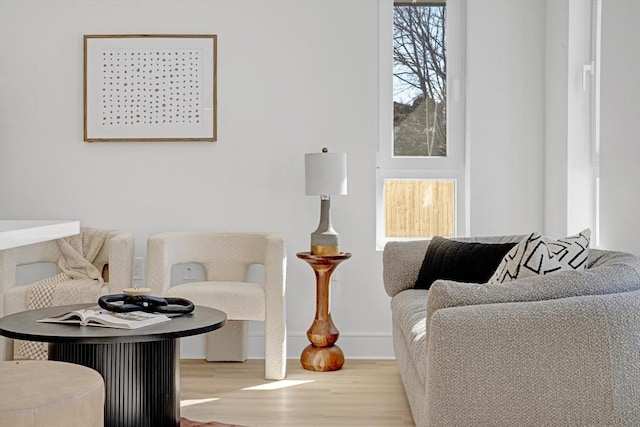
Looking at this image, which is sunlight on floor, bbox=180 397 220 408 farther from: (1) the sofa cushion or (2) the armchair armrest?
(1) the sofa cushion

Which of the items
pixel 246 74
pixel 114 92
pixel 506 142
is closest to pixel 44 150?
pixel 114 92

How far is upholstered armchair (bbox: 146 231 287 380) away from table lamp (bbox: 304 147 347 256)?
0.81 feet

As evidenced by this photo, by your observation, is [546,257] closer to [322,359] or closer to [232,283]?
[322,359]

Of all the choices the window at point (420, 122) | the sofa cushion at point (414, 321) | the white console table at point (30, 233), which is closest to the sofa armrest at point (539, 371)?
the sofa cushion at point (414, 321)

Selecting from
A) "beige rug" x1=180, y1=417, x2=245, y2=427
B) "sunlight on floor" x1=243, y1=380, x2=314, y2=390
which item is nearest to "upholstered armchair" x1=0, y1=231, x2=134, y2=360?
"sunlight on floor" x1=243, y1=380, x2=314, y2=390

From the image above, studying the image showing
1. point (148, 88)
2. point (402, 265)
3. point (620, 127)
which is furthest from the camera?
point (148, 88)

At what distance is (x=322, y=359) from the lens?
4.45 meters

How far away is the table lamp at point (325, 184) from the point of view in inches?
175

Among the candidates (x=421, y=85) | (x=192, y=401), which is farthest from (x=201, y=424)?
(x=421, y=85)

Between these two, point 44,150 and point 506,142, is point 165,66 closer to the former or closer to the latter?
point 44,150

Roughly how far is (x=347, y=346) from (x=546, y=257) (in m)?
2.28

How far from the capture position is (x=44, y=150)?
488cm

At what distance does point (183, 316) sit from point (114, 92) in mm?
2203

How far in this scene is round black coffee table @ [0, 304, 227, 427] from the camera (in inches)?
107
